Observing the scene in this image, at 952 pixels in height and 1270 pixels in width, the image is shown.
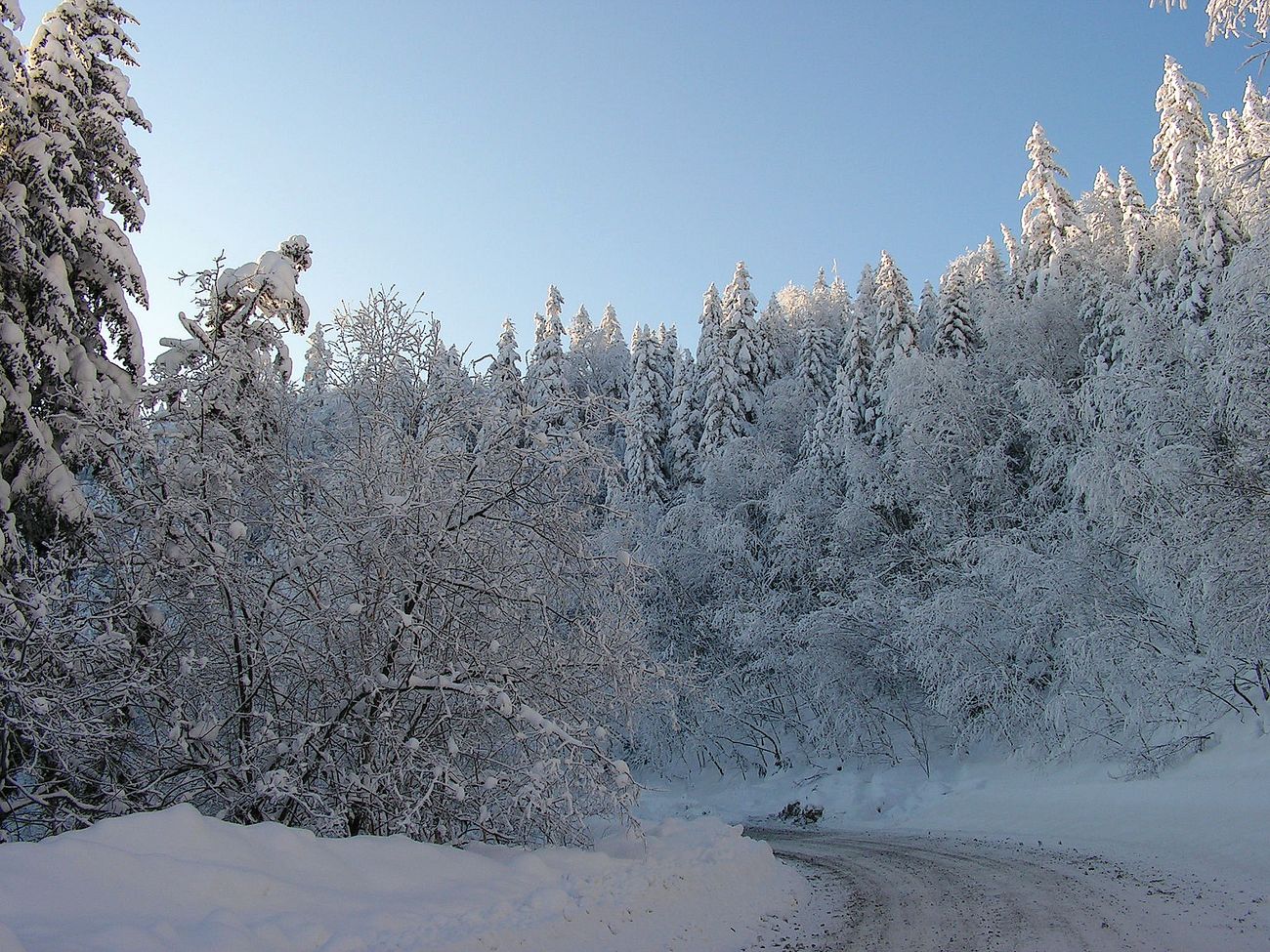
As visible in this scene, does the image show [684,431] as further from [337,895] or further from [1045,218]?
[337,895]

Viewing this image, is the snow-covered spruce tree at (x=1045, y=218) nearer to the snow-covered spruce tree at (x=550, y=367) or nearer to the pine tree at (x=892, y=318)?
the pine tree at (x=892, y=318)

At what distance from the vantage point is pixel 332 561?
8758mm

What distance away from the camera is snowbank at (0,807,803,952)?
476cm

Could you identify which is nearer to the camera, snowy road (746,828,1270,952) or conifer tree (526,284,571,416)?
snowy road (746,828,1270,952)

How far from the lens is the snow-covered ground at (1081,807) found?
10.9m

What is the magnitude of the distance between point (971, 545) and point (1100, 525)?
4.09 m

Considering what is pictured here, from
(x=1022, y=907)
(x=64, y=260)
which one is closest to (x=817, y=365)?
(x=1022, y=907)

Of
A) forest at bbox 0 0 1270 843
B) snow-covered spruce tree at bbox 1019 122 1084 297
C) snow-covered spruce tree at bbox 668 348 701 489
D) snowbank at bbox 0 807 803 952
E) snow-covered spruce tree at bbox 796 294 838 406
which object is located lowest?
snowbank at bbox 0 807 803 952

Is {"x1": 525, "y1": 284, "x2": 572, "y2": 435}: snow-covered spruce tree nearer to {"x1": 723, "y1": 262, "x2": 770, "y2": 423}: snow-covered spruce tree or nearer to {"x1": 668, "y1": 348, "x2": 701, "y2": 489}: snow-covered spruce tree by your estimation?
{"x1": 668, "y1": 348, "x2": 701, "y2": 489}: snow-covered spruce tree

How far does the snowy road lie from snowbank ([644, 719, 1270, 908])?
2.71ft

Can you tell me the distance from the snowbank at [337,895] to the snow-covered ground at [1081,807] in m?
5.78

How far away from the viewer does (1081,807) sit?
1684cm

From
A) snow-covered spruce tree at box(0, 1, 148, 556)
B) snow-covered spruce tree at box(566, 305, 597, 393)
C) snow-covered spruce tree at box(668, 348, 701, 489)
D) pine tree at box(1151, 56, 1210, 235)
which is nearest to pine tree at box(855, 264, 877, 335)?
snow-covered spruce tree at box(668, 348, 701, 489)

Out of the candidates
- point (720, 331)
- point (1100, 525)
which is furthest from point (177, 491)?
point (720, 331)
